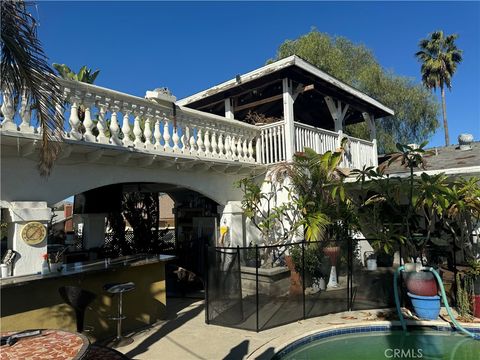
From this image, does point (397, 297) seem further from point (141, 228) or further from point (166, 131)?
point (141, 228)

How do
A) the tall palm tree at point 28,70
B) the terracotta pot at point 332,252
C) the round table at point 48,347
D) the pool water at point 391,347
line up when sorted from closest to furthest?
the round table at point 48,347
the tall palm tree at point 28,70
the pool water at point 391,347
the terracotta pot at point 332,252

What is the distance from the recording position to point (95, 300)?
18.6 feet

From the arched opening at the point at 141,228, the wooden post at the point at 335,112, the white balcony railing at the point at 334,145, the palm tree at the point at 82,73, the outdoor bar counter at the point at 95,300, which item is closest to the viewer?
the outdoor bar counter at the point at 95,300

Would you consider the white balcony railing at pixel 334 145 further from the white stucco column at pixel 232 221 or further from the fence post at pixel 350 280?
the fence post at pixel 350 280

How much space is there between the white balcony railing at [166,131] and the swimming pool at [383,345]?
14.6 ft

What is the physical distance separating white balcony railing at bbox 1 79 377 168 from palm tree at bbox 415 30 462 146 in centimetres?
1945

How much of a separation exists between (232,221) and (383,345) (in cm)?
456

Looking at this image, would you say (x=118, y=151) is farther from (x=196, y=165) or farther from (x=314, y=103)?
(x=314, y=103)

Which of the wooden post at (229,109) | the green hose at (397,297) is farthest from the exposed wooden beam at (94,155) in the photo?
the green hose at (397,297)

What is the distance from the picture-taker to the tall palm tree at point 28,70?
4137 millimetres

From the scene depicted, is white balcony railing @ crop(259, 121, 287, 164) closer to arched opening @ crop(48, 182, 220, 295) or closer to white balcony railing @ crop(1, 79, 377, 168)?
white balcony railing @ crop(1, 79, 377, 168)

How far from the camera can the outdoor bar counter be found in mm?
4727

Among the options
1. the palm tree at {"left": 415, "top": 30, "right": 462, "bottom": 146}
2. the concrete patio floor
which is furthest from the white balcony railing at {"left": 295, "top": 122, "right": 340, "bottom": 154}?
the palm tree at {"left": 415, "top": 30, "right": 462, "bottom": 146}

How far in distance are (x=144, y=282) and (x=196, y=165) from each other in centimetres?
288
